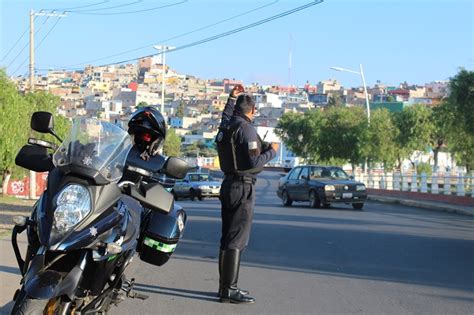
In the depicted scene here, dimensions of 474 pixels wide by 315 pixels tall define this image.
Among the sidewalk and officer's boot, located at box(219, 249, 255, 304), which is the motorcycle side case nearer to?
officer's boot, located at box(219, 249, 255, 304)

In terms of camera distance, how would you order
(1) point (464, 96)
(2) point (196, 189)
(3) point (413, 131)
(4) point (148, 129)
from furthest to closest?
(3) point (413, 131) → (2) point (196, 189) → (1) point (464, 96) → (4) point (148, 129)

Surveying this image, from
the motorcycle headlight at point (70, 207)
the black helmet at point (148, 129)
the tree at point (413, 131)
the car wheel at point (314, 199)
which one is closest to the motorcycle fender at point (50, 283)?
the motorcycle headlight at point (70, 207)

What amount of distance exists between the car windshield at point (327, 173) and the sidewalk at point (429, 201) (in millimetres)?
3532

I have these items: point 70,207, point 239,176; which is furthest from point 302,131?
point 70,207

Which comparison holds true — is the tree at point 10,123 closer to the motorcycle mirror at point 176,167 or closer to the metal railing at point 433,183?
the metal railing at point 433,183

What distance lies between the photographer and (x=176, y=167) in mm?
5504

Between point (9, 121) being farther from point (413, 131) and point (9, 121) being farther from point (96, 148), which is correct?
point (413, 131)

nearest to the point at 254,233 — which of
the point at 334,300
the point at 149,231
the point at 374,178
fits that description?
the point at 334,300

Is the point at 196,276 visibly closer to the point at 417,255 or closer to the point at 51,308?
the point at 417,255

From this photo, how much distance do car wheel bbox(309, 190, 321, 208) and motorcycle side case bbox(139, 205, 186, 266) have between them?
18.5 meters

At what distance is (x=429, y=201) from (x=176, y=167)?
25184 millimetres

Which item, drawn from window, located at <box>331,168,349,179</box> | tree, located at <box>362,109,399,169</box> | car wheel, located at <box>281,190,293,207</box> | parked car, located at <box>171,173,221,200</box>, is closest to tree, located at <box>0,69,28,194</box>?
car wheel, located at <box>281,190,293,207</box>

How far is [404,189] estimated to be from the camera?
115 feet

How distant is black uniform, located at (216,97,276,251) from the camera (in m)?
7.46
